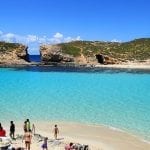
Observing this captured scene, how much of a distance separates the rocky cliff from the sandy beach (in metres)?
135

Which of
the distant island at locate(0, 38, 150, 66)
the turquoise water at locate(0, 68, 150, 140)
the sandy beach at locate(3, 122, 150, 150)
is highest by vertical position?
the distant island at locate(0, 38, 150, 66)

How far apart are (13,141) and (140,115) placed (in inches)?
746

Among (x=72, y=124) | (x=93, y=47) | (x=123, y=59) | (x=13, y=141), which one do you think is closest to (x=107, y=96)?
(x=72, y=124)

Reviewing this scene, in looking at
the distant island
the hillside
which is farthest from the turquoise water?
the hillside

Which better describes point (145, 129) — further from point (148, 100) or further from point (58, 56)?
point (58, 56)

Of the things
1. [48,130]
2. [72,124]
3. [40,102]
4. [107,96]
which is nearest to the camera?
[48,130]

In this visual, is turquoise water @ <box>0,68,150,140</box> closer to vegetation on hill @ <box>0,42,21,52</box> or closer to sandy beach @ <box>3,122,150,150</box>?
sandy beach @ <box>3,122,150,150</box>

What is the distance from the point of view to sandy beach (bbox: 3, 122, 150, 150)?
32.1m

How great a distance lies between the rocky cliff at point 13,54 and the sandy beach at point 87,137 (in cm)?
13535

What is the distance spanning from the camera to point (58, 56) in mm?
179875

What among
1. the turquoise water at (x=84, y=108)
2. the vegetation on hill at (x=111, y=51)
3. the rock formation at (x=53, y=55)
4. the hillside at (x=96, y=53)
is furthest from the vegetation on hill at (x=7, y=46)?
the turquoise water at (x=84, y=108)

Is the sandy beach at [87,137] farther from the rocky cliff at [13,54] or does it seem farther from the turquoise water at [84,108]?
the rocky cliff at [13,54]

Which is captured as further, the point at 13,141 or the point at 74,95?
the point at 74,95

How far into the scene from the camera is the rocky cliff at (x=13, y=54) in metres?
176
